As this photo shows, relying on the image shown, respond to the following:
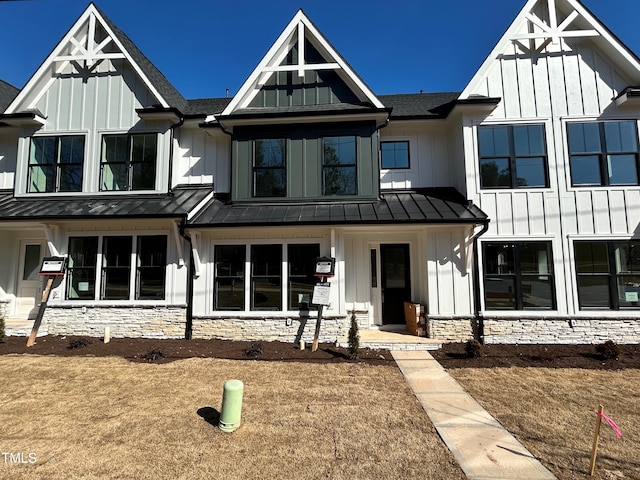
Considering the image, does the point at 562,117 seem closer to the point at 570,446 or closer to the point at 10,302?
the point at 570,446

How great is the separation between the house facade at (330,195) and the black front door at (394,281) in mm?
42

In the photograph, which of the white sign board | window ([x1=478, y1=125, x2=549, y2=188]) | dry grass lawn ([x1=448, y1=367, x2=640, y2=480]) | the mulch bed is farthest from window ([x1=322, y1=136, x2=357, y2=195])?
dry grass lawn ([x1=448, y1=367, x2=640, y2=480])

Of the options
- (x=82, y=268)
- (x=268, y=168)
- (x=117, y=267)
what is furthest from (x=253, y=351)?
(x=82, y=268)

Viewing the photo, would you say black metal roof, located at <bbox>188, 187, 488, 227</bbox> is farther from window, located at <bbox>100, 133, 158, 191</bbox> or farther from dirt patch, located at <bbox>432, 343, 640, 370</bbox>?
dirt patch, located at <bbox>432, 343, 640, 370</bbox>

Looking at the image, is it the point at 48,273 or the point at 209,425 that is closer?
the point at 209,425

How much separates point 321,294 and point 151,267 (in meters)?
4.80

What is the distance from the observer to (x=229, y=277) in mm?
9039

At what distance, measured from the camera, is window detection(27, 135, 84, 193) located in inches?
397

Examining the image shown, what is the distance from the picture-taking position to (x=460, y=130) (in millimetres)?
9172

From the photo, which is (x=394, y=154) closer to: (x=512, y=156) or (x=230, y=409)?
(x=512, y=156)

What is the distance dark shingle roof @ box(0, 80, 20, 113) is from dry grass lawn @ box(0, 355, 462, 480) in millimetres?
10416

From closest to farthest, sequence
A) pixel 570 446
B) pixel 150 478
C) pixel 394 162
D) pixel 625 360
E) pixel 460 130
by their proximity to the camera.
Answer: pixel 150 478 < pixel 570 446 < pixel 625 360 < pixel 460 130 < pixel 394 162

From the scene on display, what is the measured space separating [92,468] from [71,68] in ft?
37.7

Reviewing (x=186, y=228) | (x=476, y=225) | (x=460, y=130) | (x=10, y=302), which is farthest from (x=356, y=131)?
(x=10, y=302)
